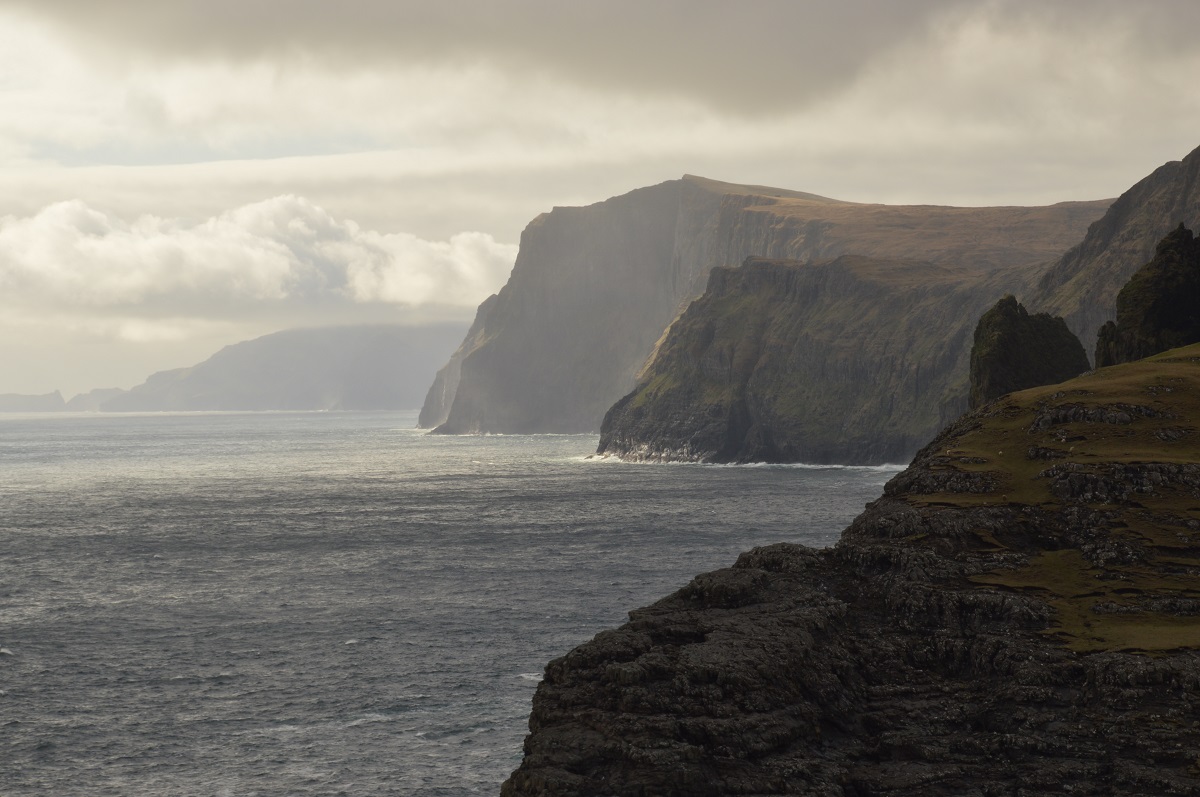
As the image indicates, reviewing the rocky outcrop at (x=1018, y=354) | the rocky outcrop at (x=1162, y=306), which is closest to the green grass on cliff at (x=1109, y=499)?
the rocky outcrop at (x=1162, y=306)

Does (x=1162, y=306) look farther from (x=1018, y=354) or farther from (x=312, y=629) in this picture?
(x=312, y=629)

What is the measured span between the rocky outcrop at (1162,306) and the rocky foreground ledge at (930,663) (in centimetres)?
5670

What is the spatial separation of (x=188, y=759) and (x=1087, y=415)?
5341 centimetres

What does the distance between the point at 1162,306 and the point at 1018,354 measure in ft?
68.1

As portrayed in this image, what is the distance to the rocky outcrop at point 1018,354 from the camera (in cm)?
12625

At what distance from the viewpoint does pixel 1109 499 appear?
53906 mm

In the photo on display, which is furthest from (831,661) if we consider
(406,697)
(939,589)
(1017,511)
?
(406,697)

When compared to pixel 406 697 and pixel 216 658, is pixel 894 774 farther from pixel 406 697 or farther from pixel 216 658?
pixel 216 658

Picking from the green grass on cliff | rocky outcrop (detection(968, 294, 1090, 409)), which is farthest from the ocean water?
the green grass on cliff

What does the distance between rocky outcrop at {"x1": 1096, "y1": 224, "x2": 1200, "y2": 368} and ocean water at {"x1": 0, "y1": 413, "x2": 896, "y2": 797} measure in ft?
122

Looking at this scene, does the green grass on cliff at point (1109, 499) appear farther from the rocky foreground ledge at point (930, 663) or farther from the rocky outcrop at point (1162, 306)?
the rocky outcrop at point (1162, 306)

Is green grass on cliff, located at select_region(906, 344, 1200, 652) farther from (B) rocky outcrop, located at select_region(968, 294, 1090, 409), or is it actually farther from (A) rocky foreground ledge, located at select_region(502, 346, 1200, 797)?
(B) rocky outcrop, located at select_region(968, 294, 1090, 409)

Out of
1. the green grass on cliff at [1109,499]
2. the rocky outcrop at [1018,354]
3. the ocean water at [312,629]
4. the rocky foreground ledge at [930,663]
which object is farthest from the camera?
the rocky outcrop at [1018,354]

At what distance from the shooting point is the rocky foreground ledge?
34.2 metres
